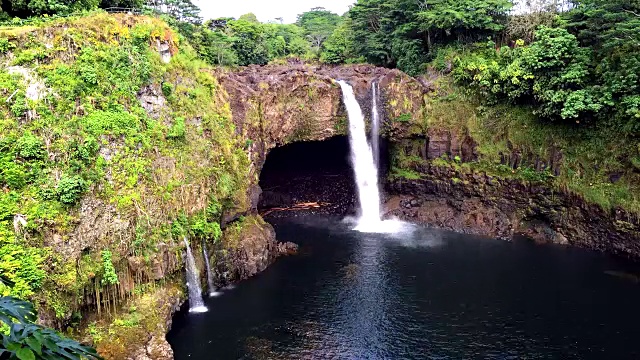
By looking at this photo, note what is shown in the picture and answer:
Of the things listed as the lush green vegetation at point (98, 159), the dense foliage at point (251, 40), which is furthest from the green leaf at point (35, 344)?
the dense foliage at point (251, 40)

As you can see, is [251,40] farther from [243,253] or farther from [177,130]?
[243,253]

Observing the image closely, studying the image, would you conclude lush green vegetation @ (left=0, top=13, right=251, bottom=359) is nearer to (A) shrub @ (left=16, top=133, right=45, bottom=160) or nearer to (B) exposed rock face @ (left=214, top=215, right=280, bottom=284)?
(A) shrub @ (left=16, top=133, right=45, bottom=160)

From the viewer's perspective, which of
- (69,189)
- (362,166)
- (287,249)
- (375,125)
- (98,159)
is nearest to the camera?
(69,189)

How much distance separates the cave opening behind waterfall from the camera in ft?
115

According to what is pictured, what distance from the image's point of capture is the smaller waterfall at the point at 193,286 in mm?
20297

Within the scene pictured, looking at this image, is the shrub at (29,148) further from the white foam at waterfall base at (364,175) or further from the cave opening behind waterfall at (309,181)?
the white foam at waterfall base at (364,175)

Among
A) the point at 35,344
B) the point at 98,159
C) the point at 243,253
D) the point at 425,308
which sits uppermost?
the point at 98,159

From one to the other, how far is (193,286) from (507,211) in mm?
19589

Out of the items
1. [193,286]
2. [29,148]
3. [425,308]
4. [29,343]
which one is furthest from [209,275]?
[29,343]

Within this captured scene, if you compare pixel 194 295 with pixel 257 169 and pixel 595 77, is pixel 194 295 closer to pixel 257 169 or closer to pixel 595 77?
pixel 257 169

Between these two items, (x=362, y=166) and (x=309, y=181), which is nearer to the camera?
(x=362, y=166)

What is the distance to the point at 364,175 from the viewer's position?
34594 mm

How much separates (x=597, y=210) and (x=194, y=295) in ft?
70.1

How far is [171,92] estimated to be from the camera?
22.0 meters
